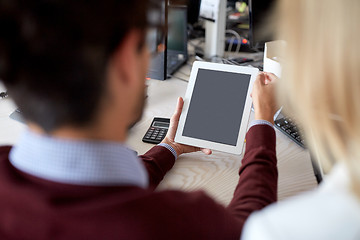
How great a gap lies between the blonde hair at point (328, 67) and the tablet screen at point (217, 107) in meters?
0.41

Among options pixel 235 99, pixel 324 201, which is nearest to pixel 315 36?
pixel 324 201

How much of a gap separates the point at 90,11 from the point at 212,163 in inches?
24.5

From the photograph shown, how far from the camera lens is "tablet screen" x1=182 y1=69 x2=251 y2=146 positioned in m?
0.94

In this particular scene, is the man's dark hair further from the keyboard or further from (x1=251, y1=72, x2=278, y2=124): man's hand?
the keyboard

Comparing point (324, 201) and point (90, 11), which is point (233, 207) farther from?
point (90, 11)

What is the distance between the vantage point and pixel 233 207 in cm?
70

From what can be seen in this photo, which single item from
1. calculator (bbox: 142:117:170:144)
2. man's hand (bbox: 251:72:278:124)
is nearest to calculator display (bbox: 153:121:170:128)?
calculator (bbox: 142:117:170:144)

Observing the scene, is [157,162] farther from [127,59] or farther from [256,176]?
[127,59]

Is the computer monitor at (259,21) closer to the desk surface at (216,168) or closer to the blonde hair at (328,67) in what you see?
the desk surface at (216,168)

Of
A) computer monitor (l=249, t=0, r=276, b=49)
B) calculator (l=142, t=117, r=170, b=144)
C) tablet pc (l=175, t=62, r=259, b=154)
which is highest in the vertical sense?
computer monitor (l=249, t=0, r=276, b=49)

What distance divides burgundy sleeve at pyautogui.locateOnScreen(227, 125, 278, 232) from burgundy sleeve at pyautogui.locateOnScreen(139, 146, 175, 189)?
0.20 m

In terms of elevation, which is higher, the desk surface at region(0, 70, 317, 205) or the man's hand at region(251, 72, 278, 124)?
the man's hand at region(251, 72, 278, 124)

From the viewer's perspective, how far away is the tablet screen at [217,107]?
3.08 ft

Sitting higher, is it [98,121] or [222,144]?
[98,121]
